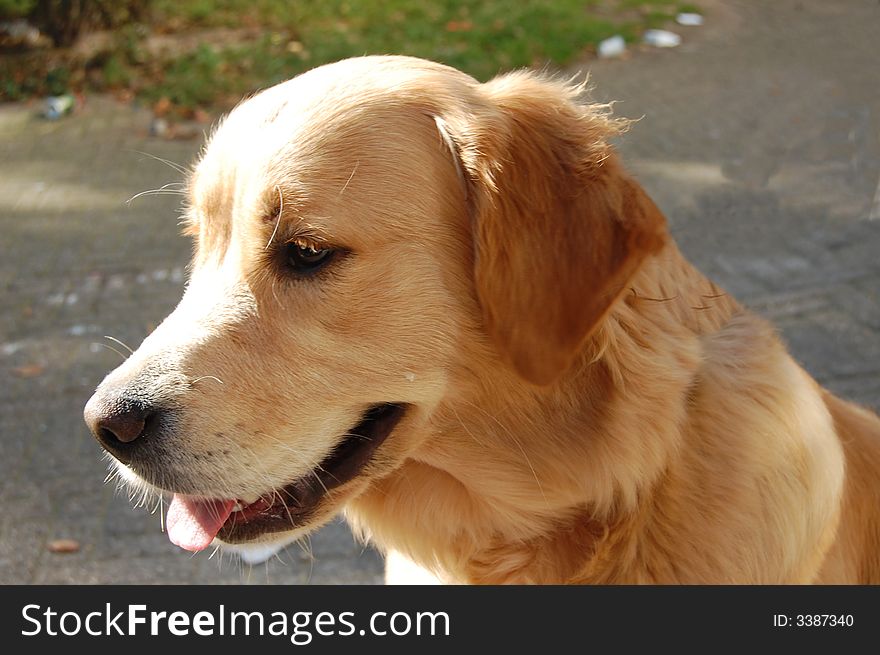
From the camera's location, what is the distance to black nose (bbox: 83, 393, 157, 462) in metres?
2.16

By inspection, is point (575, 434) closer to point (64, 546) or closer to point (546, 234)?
point (546, 234)

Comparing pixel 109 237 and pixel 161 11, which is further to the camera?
pixel 161 11

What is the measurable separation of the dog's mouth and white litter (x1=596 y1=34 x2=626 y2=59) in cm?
737

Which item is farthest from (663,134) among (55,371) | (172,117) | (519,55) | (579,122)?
(579,122)

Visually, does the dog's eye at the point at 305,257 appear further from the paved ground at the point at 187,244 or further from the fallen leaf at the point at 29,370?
the fallen leaf at the point at 29,370

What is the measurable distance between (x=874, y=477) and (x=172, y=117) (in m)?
6.72

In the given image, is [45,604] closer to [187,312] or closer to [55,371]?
[187,312]

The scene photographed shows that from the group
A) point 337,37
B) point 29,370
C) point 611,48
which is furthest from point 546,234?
point 337,37

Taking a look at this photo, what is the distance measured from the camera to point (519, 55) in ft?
28.5

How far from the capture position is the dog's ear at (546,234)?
2188mm

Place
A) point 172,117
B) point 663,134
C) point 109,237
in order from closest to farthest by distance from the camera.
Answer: point 109,237 → point 663,134 → point 172,117

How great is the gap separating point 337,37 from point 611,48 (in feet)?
8.71

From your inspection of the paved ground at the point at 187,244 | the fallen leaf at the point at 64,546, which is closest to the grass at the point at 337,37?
the paved ground at the point at 187,244

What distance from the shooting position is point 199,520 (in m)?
Result: 2.43
